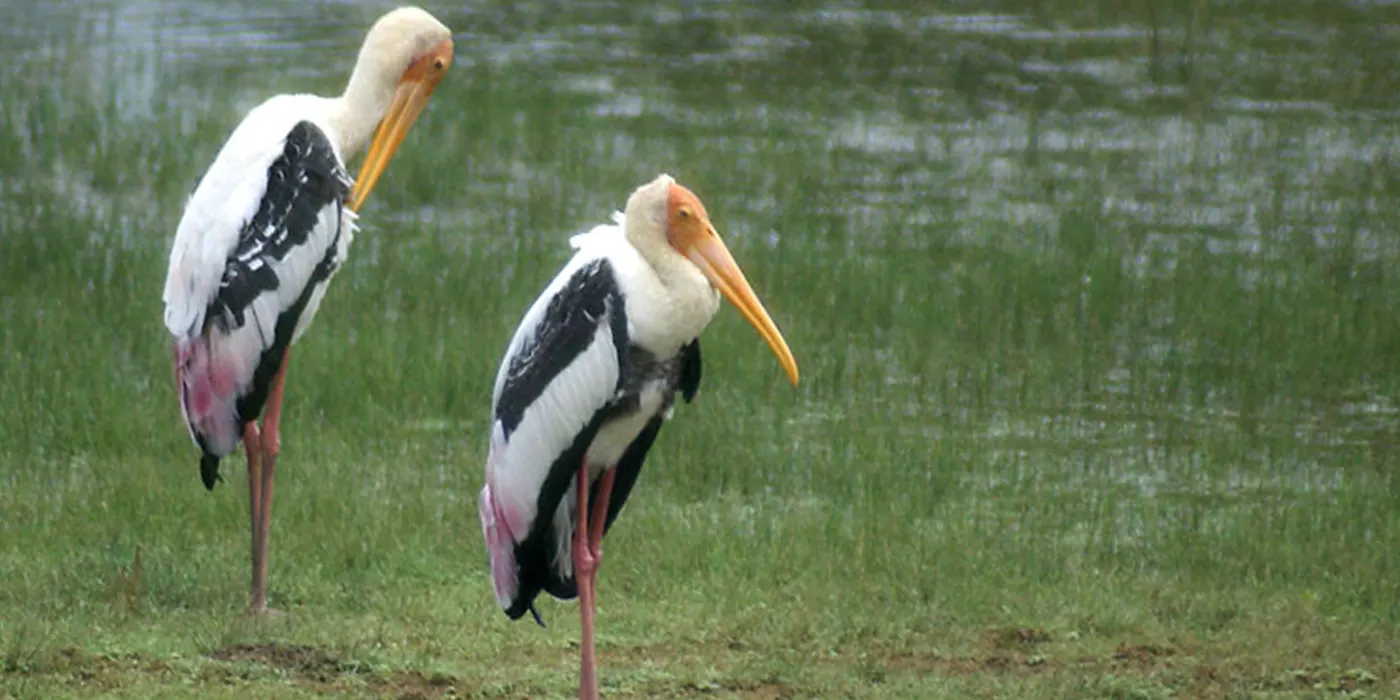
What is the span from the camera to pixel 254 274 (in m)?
6.60

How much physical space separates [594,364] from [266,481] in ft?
4.57

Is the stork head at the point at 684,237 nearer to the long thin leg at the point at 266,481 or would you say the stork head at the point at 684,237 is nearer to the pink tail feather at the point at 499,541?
the pink tail feather at the point at 499,541

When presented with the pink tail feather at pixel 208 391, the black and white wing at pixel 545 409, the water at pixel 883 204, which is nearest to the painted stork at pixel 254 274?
the pink tail feather at pixel 208 391

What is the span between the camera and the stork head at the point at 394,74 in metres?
7.20

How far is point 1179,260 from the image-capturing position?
10.8 metres

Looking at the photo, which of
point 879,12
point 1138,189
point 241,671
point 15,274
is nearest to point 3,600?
point 241,671

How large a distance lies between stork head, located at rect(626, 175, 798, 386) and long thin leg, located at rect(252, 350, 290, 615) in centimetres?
126

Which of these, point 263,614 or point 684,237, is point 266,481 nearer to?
point 263,614

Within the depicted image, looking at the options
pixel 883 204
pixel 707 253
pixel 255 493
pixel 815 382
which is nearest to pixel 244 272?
pixel 255 493

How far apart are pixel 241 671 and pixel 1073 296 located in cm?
494

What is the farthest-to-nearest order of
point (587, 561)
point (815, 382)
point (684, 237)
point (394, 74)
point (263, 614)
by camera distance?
point (815, 382)
point (394, 74)
point (263, 614)
point (587, 561)
point (684, 237)

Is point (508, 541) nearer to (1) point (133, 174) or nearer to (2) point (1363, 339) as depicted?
(2) point (1363, 339)

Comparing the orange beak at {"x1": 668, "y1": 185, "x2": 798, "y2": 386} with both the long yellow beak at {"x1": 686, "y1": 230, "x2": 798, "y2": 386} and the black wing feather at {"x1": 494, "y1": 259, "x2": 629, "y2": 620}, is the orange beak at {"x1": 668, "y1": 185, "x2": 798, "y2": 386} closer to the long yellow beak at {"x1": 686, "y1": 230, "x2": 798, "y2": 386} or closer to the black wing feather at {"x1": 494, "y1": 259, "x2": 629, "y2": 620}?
the long yellow beak at {"x1": 686, "y1": 230, "x2": 798, "y2": 386}

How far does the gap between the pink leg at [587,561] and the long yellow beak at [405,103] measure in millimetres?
1400
